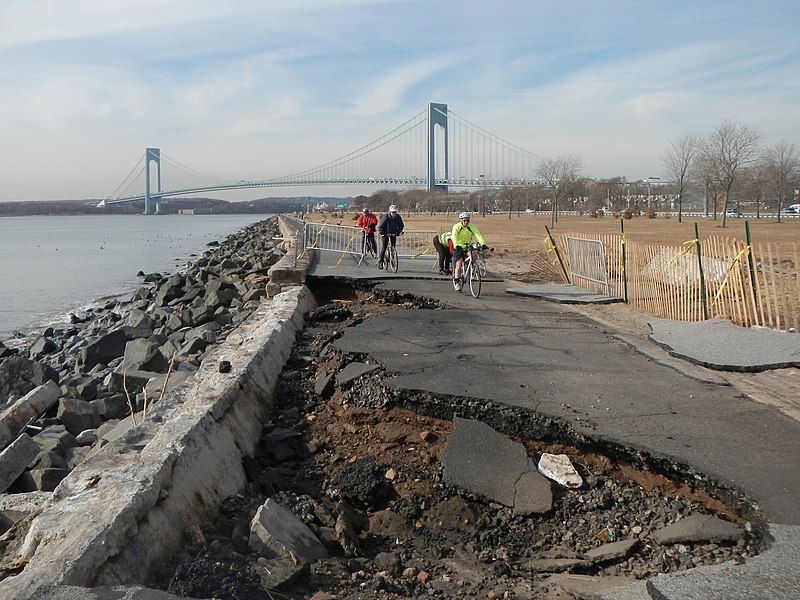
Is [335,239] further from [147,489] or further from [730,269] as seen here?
[147,489]

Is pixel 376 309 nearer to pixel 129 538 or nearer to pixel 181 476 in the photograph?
pixel 181 476

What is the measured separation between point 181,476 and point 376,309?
7999 mm

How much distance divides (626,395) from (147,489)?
4.28 m

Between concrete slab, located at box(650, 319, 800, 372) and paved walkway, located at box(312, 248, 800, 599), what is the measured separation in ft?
0.97

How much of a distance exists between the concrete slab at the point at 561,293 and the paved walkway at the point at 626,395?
2.03m

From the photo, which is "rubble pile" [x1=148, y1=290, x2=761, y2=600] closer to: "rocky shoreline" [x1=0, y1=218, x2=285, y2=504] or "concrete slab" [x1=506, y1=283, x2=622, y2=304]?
"rocky shoreline" [x1=0, y1=218, x2=285, y2=504]

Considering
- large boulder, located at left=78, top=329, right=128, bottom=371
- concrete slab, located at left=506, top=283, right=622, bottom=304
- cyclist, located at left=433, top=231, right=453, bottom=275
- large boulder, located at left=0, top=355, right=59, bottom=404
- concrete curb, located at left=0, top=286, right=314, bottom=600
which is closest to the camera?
concrete curb, located at left=0, top=286, right=314, bottom=600

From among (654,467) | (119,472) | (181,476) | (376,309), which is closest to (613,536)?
(654,467)

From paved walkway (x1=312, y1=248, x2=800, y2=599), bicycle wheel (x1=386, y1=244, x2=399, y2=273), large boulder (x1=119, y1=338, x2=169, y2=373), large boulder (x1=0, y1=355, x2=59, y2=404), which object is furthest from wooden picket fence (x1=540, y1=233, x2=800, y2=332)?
large boulder (x1=0, y1=355, x2=59, y2=404)

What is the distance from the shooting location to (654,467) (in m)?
5.08

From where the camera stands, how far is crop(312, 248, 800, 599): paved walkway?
3710mm

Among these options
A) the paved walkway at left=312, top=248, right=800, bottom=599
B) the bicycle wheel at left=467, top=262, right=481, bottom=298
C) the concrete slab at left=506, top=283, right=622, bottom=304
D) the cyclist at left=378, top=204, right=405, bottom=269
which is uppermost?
the cyclist at left=378, top=204, right=405, bottom=269

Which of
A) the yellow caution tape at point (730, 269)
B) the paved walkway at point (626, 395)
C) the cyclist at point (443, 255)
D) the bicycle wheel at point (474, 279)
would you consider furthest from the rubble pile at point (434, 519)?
the cyclist at point (443, 255)

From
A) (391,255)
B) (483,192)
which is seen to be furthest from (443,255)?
(483,192)
